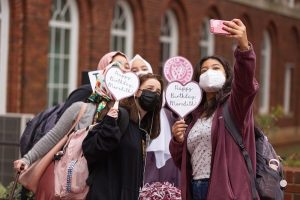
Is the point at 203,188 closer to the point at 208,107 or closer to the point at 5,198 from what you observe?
the point at 208,107

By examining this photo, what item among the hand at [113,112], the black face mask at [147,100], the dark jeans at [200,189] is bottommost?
the dark jeans at [200,189]

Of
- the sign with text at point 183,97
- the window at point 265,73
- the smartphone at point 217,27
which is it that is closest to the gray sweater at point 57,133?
the sign with text at point 183,97

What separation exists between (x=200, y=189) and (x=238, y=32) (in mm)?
1067

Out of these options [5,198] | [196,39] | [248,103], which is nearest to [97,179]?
[248,103]

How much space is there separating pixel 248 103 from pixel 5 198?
2969mm

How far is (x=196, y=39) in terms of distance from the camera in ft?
56.3

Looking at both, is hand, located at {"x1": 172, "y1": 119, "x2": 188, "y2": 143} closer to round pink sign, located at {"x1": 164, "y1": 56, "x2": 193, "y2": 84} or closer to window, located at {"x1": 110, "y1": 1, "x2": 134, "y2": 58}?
round pink sign, located at {"x1": 164, "y1": 56, "x2": 193, "y2": 84}

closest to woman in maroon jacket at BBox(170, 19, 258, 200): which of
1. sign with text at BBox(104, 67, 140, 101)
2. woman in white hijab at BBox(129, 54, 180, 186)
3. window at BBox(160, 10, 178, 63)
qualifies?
sign with text at BBox(104, 67, 140, 101)

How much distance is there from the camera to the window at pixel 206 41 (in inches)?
710

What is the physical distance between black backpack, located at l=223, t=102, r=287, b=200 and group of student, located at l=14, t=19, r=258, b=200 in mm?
35

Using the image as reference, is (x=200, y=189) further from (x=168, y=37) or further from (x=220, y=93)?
(x=168, y=37)

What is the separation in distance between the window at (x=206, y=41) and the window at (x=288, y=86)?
6.02 m

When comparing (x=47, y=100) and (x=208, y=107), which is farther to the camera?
(x=47, y=100)

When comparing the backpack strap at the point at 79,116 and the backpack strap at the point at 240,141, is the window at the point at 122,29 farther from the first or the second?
the backpack strap at the point at 240,141
